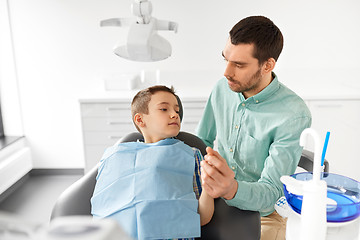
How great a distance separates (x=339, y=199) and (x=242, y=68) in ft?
2.12

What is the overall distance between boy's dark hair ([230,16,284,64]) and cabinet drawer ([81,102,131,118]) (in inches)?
60.2

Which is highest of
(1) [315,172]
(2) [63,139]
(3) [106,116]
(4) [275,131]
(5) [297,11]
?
(5) [297,11]

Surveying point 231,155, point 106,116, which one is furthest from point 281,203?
point 106,116

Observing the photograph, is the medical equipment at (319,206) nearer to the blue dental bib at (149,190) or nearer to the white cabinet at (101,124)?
the blue dental bib at (149,190)

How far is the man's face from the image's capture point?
1.32 meters

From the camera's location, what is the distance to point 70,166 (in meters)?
3.35

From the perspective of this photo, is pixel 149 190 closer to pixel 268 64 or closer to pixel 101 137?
pixel 268 64

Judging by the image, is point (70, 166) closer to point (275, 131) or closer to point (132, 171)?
point (132, 171)

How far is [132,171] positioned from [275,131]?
576 millimetres

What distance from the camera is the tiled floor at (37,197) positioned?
2.64 metres

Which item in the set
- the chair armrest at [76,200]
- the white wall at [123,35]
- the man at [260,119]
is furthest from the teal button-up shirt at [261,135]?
the white wall at [123,35]

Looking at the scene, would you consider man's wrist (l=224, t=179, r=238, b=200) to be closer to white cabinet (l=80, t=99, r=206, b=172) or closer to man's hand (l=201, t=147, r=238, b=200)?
man's hand (l=201, t=147, r=238, b=200)

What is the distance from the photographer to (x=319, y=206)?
2.21 ft

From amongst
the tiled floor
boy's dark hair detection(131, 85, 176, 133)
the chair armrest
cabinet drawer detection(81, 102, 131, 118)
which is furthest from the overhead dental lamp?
the tiled floor
